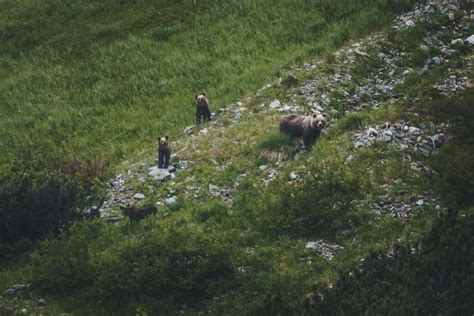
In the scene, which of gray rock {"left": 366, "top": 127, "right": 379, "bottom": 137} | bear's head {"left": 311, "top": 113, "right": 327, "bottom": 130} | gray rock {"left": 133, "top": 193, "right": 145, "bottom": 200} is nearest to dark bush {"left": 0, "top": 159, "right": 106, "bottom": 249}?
gray rock {"left": 133, "top": 193, "right": 145, "bottom": 200}

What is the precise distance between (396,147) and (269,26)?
1235cm

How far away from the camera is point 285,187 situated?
61.9 ft

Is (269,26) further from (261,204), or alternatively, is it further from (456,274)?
(456,274)

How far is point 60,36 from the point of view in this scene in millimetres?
36375

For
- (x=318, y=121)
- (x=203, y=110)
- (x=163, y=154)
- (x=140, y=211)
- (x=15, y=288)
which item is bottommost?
(x=15, y=288)

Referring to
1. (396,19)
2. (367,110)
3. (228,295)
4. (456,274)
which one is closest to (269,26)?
Answer: (396,19)

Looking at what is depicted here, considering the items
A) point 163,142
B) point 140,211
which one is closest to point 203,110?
point 163,142

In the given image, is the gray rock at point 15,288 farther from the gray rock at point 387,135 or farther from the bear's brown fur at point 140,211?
the gray rock at point 387,135

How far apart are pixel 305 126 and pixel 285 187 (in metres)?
2.41

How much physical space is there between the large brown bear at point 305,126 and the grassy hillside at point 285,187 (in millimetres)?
265

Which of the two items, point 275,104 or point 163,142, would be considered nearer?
point 163,142

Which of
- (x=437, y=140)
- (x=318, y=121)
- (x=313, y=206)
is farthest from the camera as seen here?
(x=318, y=121)

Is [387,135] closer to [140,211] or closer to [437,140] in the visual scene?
[437,140]

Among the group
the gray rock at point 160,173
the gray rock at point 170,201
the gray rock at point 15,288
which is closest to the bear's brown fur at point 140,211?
the gray rock at point 170,201
